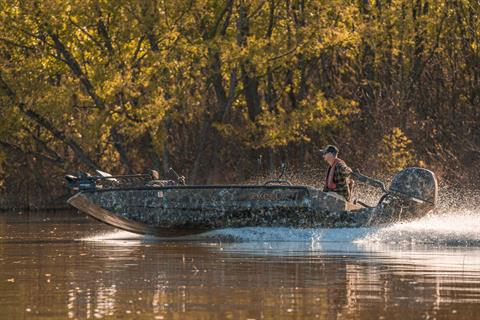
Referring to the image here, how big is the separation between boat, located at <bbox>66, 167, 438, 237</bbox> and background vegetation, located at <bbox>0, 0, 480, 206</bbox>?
467 inches

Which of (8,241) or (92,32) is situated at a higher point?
(92,32)

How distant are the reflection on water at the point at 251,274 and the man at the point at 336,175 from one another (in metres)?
0.74

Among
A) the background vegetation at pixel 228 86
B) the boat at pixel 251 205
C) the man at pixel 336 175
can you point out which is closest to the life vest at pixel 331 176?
the man at pixel 336 175

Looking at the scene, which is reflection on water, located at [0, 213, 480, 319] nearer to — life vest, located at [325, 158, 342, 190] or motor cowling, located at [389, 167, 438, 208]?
motor cowling, located at [389, 167, 438, 208]

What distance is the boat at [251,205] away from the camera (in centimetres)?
2512

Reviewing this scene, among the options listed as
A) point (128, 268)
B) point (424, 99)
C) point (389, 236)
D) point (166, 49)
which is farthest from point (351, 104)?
point (128, 268)

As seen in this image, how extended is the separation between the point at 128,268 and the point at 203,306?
4.48 metres

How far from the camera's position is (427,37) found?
143ft

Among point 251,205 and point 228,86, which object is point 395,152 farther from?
point 251,205

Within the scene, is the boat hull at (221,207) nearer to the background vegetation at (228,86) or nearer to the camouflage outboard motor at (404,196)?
the camouflage outboard motor at (404,196)

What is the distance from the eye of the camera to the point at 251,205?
25188 millimetres

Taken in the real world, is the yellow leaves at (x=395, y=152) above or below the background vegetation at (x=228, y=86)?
below

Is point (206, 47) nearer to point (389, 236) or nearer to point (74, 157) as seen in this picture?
point (74, 157)

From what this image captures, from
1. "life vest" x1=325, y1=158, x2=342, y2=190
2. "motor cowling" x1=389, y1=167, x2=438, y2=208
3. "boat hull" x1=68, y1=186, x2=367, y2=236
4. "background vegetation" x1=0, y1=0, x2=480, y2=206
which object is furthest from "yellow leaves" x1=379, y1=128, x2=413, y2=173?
"boat hull" x1=68, y1=186, x2=367, y2=236
